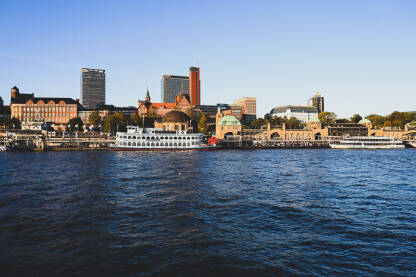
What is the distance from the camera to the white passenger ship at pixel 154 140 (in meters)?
105

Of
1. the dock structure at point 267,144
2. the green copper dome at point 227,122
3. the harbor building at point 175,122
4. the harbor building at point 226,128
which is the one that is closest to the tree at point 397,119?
the dock structure at point 267,144

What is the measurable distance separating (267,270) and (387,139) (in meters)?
144

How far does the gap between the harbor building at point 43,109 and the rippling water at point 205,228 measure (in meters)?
162

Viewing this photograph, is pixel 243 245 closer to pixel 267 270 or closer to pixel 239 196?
pixel 267 270

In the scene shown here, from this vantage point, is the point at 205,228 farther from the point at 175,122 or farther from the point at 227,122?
the point at 175,122

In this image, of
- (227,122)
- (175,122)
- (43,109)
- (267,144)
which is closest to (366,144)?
(267,144)

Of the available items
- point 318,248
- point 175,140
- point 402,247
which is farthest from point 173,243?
point 175,140

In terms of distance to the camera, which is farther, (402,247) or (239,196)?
(239,196)

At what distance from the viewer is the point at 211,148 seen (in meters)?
118

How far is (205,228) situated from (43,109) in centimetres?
19083

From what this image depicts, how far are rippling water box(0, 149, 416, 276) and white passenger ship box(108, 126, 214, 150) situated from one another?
6415cm

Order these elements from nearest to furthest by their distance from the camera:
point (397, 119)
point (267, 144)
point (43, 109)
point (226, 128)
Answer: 1. point (267, 144)
2. point (226, 128)
3. point (43, 109)
4. point (397, 119)

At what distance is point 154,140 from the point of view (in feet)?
351

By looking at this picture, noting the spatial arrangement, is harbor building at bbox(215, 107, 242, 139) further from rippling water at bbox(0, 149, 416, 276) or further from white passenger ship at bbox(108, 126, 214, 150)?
rippling water at bbox(0, 149, 416, 276)
